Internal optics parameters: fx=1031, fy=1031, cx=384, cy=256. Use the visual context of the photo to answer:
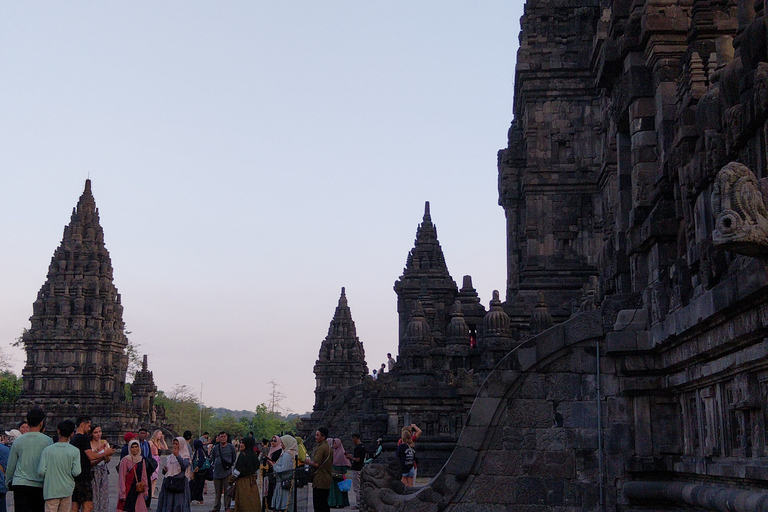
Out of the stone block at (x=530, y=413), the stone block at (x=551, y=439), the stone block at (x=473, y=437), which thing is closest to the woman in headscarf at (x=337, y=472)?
the stone block at (x=473, y=437)

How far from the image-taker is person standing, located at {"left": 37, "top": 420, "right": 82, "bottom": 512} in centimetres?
1084

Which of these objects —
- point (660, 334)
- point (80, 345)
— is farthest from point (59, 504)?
point (80, 345)

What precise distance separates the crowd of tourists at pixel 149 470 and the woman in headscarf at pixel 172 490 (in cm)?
1

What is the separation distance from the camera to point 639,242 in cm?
1159

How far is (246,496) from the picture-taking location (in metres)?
14.9

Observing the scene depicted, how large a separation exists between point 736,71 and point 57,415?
61.3 meters

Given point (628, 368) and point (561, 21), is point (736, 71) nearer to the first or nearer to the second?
point (628, 368)

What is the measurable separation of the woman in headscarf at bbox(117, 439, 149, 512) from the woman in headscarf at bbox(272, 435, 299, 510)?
2045mm

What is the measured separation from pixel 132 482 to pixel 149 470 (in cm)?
50

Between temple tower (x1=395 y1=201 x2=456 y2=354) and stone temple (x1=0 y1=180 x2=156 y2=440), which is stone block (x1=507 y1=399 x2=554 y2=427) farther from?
stone temple (x1=0 y1=180 x2=156 y2=440)

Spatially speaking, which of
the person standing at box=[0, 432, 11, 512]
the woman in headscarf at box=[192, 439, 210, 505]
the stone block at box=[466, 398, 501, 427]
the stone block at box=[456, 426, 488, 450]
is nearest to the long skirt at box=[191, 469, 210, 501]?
the woman in headscarf at box=[192, 439, 210, 505]

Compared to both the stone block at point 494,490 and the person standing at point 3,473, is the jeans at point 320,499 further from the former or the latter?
the person standing at point 3,473

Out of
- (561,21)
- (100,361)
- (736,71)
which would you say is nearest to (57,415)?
(100,361)

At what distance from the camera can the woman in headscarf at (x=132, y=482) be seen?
1423 cm
